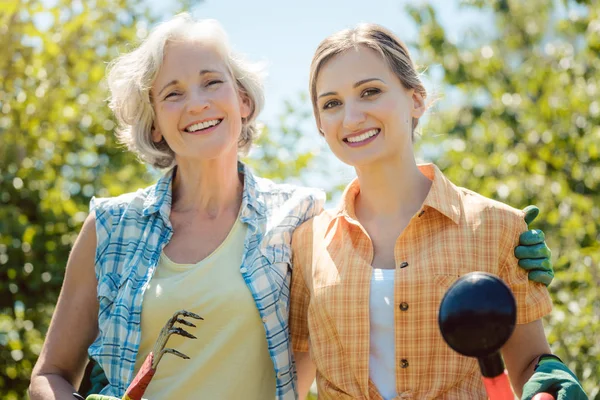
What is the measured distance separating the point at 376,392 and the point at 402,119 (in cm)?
79

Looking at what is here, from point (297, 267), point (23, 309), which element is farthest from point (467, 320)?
point (23, 309)

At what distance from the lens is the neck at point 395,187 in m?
2.49

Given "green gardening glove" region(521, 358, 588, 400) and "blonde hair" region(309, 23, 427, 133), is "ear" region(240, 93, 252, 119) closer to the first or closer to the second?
"blonde hair" region(309, 23, 427, 133)

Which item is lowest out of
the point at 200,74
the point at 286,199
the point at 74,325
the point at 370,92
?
the point at 74,325

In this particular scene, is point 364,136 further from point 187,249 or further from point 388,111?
point 187,249

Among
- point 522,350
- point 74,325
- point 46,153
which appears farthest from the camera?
point 46,153

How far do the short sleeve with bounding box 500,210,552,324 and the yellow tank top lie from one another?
79cm

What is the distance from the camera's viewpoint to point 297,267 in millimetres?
2691

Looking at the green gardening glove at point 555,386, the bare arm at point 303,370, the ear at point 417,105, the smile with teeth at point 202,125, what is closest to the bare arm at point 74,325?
the smile with teeth at point 202,125

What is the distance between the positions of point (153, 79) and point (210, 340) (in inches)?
35.9

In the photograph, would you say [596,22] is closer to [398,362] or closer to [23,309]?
[398,362]

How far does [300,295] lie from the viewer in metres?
2.68

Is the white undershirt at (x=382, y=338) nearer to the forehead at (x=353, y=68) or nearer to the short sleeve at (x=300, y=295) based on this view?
the short sleeve at (x=300, y=295)

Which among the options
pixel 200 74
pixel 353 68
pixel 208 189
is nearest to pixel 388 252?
pixel 353 68
